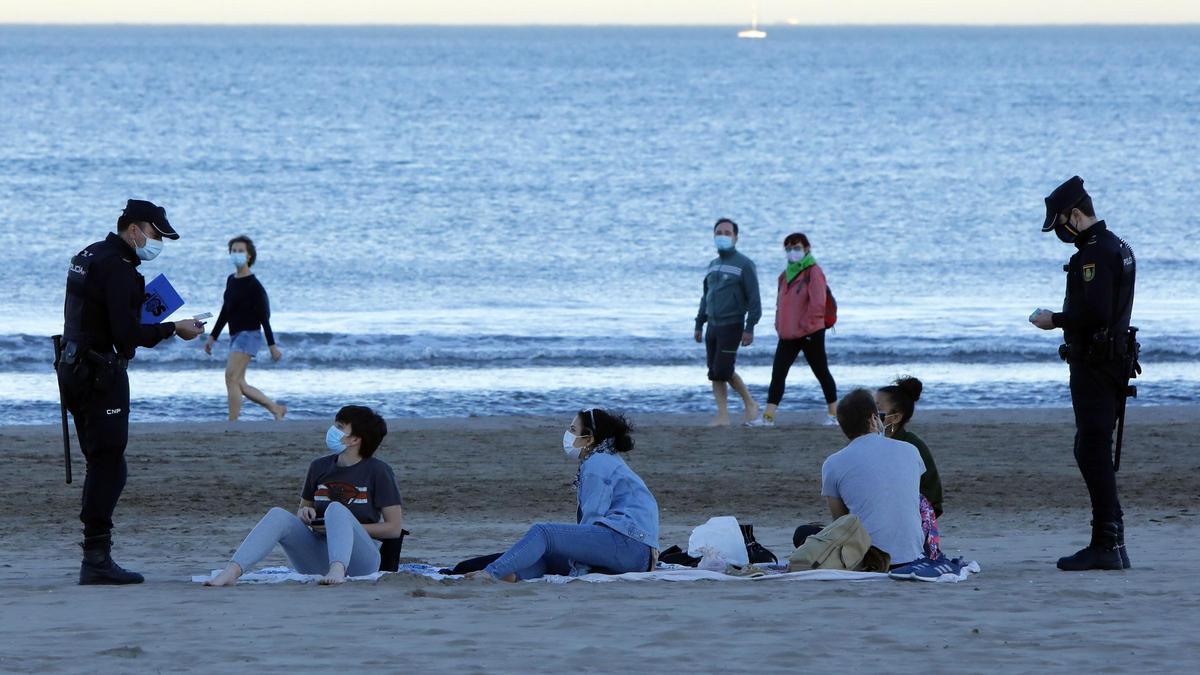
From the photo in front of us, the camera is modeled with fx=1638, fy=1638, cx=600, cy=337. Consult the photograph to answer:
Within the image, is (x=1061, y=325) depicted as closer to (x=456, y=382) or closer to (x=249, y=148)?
(x=456, y=382)

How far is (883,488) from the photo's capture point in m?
7.14

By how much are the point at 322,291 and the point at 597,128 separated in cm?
4532

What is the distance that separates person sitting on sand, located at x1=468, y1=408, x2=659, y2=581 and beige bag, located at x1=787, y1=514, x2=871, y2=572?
693 millimetres

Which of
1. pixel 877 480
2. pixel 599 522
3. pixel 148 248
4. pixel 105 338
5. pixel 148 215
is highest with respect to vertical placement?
pixel 148 215

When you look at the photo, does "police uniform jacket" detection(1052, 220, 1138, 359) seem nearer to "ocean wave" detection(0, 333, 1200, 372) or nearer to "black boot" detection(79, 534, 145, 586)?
"black boot" detection(79, 534, 145, 586)

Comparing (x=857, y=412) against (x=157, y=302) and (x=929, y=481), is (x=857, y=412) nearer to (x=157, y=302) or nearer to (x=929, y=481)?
(x=929, y=481)

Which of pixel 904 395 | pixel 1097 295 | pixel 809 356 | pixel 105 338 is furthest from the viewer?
pixel 809 356

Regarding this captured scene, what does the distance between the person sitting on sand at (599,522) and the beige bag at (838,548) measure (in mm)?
693

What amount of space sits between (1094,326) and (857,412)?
1074mm

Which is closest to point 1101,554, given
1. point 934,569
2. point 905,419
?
point 934,569

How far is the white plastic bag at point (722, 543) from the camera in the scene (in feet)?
24.5

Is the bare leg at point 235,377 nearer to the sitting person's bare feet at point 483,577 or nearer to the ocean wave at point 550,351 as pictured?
the ocean wave at point 550,351

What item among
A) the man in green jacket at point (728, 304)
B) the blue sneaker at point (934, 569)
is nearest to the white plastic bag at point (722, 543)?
the blue sneaker at point (934, 569)

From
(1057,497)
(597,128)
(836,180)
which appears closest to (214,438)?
(1057,497)
